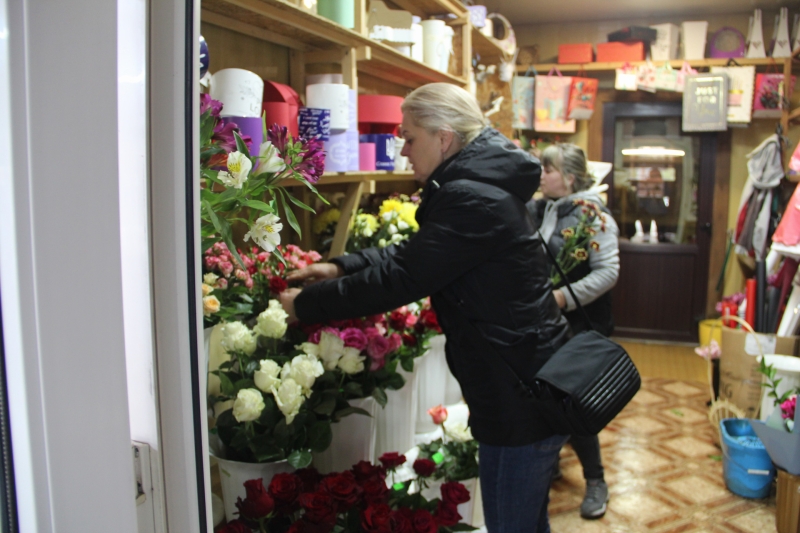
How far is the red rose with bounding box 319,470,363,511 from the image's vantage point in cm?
110

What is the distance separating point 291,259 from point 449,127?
1.64 ft

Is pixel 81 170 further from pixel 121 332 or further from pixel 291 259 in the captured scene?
pixel 291 259

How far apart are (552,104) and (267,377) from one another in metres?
4.60

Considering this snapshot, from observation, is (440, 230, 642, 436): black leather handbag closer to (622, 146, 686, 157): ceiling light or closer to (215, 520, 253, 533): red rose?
(215, 520, 253, 533): red rose

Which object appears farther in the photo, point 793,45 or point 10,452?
point 793,45

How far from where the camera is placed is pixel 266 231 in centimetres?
83

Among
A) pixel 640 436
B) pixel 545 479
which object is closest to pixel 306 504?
pixel 545 479

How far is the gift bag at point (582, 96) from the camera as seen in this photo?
17.0 feet

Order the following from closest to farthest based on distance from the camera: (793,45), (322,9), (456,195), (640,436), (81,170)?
(81,170) < (456,195) < (322,9) < (640,436) < (793,45)

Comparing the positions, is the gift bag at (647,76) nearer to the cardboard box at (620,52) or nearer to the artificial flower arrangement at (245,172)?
the cardboard box at (620,52)

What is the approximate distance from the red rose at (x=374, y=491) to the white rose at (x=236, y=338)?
357 millimetres

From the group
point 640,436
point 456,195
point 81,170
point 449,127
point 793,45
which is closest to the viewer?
point 81,170

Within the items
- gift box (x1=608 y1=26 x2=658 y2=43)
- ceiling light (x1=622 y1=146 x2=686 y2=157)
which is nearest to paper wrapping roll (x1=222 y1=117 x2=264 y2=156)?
gift box (x1=608 y1=26 x2=658 y2=43)

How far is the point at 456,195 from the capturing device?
143 centimetres
